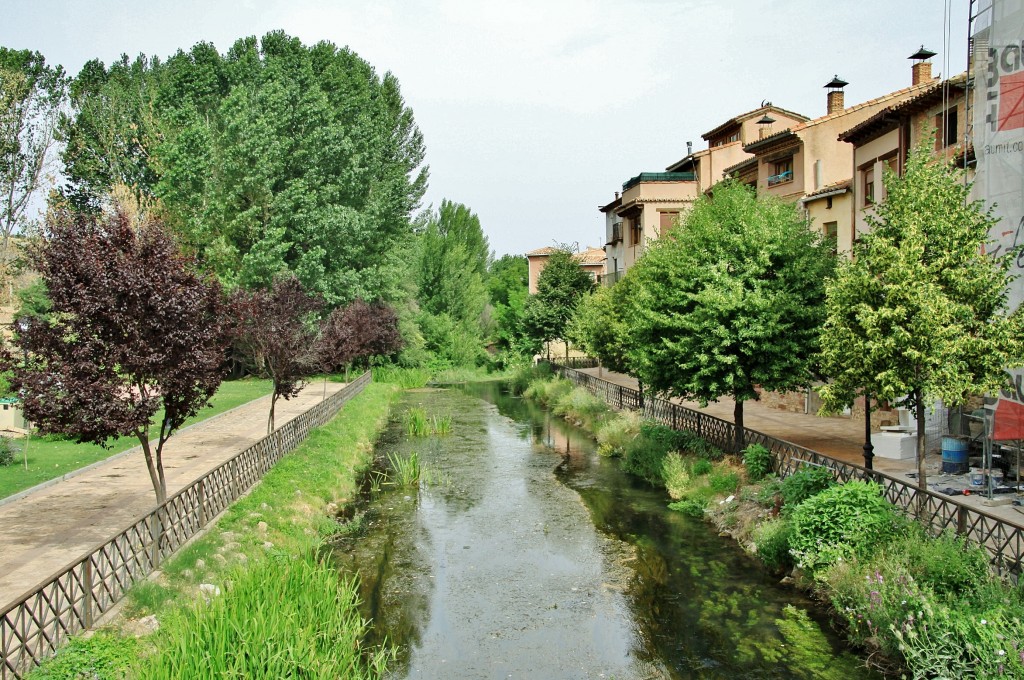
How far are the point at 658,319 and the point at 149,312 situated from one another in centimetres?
1234

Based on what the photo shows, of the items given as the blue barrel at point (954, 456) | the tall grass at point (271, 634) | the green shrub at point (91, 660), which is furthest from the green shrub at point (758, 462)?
the green shrub at point (91, 660)

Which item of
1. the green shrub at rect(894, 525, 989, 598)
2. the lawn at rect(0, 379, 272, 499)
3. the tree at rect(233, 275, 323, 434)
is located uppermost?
the tree at rect(233, 275, 323, 434)

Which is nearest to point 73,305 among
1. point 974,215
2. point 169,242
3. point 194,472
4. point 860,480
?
point 169,242

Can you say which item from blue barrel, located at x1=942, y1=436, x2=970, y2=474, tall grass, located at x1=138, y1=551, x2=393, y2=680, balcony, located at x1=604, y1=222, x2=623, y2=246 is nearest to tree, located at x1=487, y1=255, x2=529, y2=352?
balcony, located at x1=604, y1=222, x2=623, y2=246

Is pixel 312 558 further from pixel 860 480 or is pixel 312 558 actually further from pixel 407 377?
→ pixel 407 377

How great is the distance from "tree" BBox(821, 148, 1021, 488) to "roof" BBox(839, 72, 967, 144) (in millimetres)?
6672

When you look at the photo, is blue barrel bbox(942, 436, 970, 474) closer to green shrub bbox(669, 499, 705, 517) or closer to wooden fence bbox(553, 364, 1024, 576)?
wooden fence bbox(553, 364, 1024, 576)

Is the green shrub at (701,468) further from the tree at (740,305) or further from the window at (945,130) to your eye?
the window at (945,130)

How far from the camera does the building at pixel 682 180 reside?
39.8 metres

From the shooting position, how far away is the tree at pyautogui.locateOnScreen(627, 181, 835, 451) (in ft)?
60.1

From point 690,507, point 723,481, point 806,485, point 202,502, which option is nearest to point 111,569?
point 202,502

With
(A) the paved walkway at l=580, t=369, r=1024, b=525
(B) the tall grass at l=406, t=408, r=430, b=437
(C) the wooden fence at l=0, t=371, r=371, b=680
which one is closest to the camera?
(C) the wooden fence at l=0, t=371, r=371, b=680

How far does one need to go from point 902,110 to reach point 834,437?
9630 millimetres

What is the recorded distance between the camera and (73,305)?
37.3 feet
